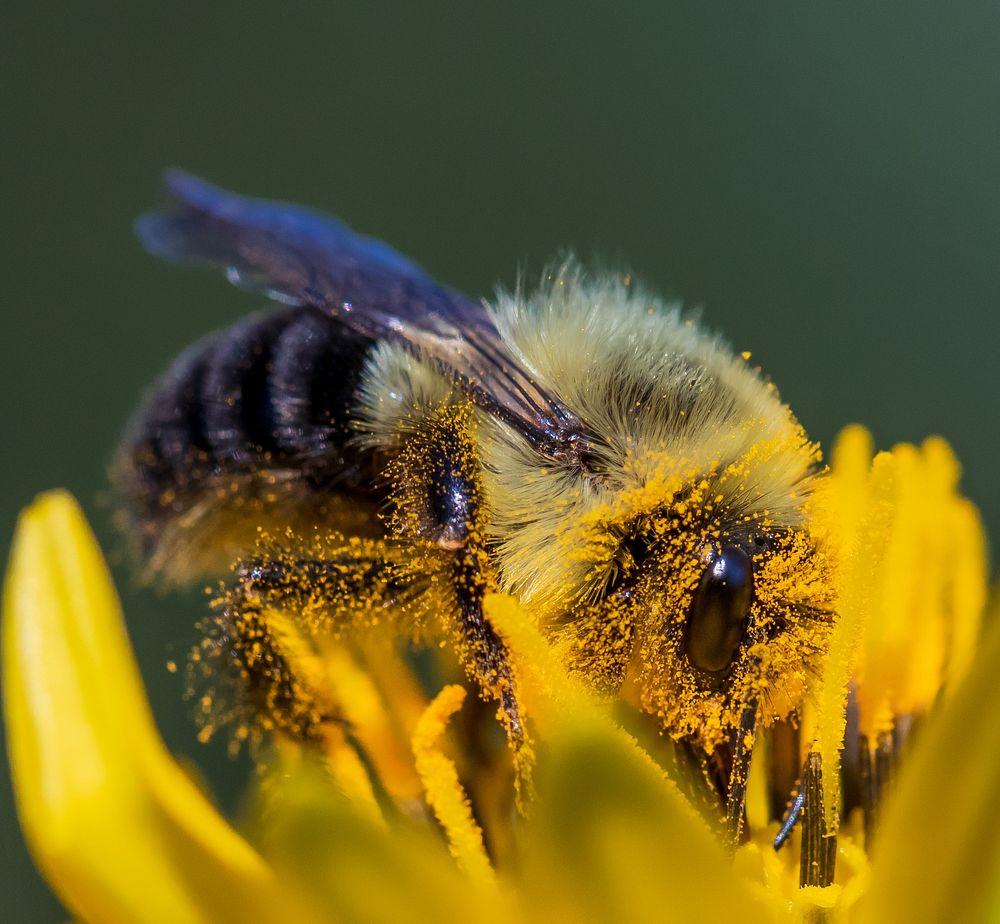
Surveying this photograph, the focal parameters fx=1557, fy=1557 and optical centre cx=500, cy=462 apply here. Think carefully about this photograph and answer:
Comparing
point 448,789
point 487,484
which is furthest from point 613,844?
point 487,484

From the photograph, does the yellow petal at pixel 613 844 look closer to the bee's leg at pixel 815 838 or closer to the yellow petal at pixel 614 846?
the yellow petal at pixel 614 846

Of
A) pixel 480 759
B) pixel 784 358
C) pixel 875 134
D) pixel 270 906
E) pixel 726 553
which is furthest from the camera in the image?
pixel 875 134

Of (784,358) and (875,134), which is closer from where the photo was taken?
(784,358)

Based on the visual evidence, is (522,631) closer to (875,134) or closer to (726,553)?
(726,553)

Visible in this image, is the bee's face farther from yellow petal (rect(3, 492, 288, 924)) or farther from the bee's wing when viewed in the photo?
yellow petal (rect(3, 492, 288, 924))

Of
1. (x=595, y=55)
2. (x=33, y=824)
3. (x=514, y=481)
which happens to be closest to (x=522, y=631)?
(x=514, y=481)

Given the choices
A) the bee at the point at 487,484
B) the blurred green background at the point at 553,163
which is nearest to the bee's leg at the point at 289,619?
the bee at the point at 487,484
